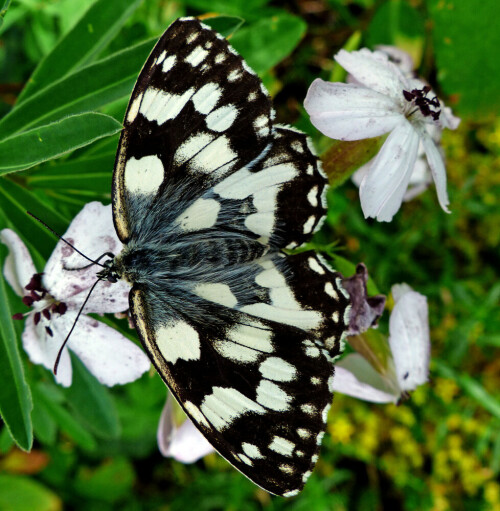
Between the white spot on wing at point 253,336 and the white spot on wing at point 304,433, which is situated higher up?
the white spot on wing at point 253,336

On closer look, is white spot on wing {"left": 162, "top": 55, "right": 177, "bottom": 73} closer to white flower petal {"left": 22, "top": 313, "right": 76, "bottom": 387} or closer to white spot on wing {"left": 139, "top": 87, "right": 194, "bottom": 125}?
white spot on wing {"left": 139, "top": 87, "right": 194, "bottom": 125}

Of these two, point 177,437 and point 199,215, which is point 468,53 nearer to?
point 199,215

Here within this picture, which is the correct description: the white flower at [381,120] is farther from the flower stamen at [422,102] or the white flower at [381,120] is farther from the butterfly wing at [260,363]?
the butterfly wing at [260,363]

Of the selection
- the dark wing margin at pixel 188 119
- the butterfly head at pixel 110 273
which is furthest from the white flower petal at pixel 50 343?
the dark wing margin at pixel 188 119

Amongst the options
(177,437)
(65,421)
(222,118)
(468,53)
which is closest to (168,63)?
(222,118)

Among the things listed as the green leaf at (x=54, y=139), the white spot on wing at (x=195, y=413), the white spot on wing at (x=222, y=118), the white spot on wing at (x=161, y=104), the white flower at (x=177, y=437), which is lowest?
the white flower at (x=177, y=437)

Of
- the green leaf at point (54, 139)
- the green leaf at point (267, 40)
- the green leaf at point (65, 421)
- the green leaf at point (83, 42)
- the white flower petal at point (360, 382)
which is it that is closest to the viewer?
the green leaf at point (54, 139)

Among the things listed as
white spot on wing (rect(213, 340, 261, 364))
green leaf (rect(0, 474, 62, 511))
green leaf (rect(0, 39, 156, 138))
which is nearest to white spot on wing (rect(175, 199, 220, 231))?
white spot on wing (rect(213, 340, 261, 364))

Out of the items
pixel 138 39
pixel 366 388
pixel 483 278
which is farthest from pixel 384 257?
pixel 138 39
